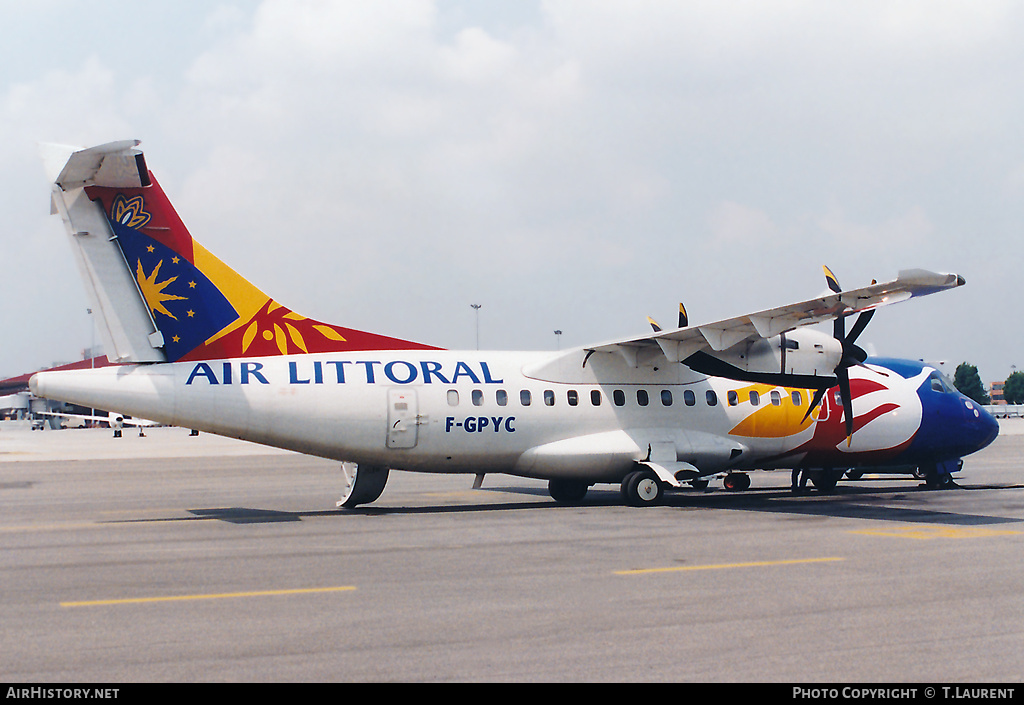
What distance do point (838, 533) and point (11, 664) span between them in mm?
12596

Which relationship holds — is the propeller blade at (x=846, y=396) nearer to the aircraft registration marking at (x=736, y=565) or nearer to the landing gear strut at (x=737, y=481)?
the landing gear strut at (x=737, y=481)

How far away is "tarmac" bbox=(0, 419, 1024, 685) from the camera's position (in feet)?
23.9

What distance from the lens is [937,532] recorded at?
15.5m

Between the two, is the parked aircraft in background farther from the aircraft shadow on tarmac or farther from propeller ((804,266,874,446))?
propeller ((804,266,874,446))

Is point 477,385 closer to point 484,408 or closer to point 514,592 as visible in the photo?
point 484,408

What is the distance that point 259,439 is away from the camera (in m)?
18.2

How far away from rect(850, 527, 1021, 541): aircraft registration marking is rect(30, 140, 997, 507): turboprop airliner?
4373 millimetres

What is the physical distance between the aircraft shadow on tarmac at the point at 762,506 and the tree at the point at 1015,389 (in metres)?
179

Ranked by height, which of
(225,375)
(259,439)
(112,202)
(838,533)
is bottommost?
(838,533)

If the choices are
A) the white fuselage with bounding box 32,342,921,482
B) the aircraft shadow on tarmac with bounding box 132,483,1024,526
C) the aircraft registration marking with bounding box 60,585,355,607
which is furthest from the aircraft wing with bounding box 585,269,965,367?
the aircraft registration marking with bounding box 60,585,355,607

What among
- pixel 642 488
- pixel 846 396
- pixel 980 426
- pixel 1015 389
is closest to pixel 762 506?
pixel 642 488

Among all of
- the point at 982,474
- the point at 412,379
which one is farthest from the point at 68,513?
the point at 982,474

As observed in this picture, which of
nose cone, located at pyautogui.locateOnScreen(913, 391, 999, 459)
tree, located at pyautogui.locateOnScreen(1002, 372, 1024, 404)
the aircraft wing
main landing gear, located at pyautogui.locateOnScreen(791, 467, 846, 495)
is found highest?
tree, located at pyautogui.locateOnScreen(1002, 372, 1024, 404)

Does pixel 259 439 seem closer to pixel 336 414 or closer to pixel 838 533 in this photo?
pixel 336 414
